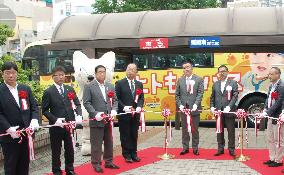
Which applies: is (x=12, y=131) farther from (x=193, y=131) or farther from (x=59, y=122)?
Answer: (x=193, y=131)

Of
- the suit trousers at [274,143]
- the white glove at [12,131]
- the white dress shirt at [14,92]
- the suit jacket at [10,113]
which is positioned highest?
the white dress shirt at [14,92]

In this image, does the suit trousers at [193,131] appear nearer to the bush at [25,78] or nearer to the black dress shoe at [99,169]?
the black dress shoe at [99,169]

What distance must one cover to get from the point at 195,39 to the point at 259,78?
11.9 feet

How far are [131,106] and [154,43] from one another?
9.10ft

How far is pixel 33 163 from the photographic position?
8.10m

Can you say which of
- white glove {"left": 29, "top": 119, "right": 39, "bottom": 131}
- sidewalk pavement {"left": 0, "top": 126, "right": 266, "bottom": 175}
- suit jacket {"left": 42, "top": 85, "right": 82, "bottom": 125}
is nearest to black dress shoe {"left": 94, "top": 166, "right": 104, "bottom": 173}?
sidewalk pavement {"left": 0, "top": 126, "right": 266, "bottom": 175}

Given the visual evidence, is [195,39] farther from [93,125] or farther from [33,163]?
[33,163]

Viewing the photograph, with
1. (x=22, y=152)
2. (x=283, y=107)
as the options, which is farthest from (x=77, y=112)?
(x=283, y=107)

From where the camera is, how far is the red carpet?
7562 mm

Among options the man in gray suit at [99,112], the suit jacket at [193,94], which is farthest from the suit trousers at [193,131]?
the man in gray suit at [99,112]

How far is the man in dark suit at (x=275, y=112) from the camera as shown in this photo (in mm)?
7582

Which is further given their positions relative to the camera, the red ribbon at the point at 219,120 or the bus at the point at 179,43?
the bus at the point at 179,43

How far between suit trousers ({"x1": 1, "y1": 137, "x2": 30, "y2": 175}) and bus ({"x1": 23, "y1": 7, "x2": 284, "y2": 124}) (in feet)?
16.5

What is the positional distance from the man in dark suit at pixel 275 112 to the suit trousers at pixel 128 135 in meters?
2.41
